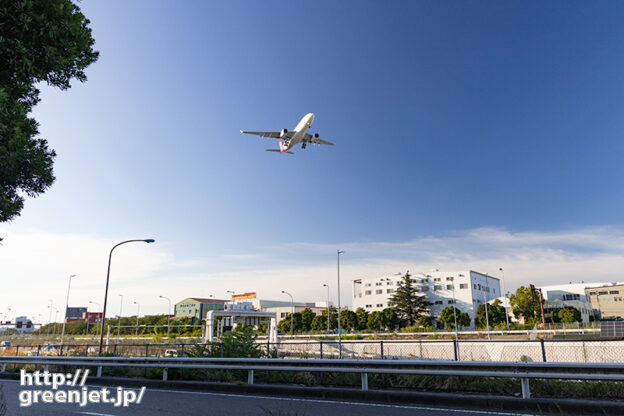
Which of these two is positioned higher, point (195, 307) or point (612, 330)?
point (195, 307)

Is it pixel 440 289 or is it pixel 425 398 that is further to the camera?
pixel 440 289

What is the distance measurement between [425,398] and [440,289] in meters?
87.0

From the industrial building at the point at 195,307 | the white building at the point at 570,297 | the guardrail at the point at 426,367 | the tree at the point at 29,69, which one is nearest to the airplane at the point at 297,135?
the guardrail at the point at 426,367

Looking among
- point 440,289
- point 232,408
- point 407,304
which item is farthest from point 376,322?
point 232,408

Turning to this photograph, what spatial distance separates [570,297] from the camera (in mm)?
96188

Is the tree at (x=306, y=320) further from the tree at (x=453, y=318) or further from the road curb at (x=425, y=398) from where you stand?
the road curb at (x=425, y=398)

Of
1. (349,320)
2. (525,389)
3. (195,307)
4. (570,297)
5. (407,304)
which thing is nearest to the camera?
(525,389)

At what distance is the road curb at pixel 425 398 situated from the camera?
7.02 metres

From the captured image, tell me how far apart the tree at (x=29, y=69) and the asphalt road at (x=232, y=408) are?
365 centimetres

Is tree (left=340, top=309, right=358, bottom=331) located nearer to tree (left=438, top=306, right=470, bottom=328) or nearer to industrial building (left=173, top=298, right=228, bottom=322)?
tree (left=438, top=306, right=470, bottom=328)

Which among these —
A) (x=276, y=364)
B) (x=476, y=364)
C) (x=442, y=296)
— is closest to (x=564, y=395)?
(x=476, y=364)

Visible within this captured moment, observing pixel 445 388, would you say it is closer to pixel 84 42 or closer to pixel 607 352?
pixel 84 42

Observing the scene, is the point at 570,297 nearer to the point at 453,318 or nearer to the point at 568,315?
the point at 568,315

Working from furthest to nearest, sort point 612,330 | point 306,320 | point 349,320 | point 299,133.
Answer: point 306,320, point 349,320, point 299,133, point 612,330
